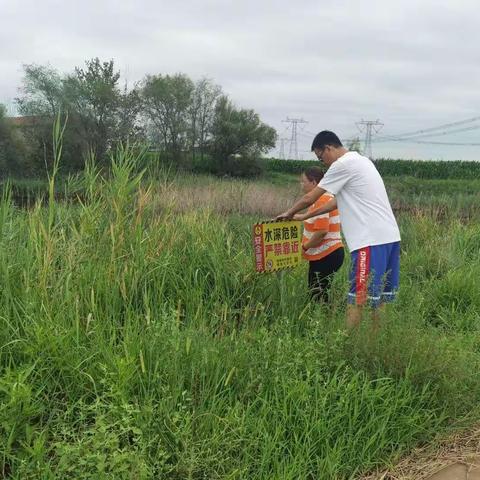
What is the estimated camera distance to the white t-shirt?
13.1ft

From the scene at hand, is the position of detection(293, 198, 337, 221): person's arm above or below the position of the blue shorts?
above

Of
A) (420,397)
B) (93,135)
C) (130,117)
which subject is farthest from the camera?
(130,117)

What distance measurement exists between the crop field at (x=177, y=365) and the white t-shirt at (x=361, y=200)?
52 cm

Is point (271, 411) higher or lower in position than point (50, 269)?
lower

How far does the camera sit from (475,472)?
2.64m

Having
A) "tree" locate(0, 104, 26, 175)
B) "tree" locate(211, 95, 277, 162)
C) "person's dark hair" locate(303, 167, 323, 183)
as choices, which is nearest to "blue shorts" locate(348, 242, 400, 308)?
"person's dark hair" locate(303, 167, 323, 183)

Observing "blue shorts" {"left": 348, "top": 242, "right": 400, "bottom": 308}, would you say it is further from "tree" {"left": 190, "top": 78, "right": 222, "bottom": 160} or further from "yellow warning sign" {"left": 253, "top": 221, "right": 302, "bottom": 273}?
"tree" {"left": 190, "top": 78, "right": 222, "bottom": 160}

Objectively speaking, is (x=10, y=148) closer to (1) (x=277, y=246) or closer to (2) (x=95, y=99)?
(2) (x=95, y=99)

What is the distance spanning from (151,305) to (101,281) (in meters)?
0.38

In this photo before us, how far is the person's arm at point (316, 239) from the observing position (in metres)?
4.59

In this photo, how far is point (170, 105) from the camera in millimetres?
34375

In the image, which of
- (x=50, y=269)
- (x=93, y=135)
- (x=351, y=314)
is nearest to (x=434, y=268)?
(x=351, y=314)

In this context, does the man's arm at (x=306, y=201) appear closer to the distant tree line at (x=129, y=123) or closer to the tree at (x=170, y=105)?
the distant tree line at (x=129, y=123)

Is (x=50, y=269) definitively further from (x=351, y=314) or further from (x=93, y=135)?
(x=93, y=135)
